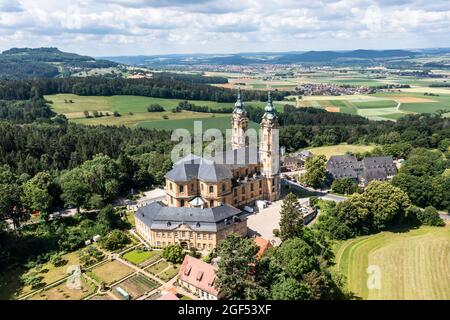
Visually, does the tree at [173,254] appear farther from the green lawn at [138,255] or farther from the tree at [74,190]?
the tree at [74,190]

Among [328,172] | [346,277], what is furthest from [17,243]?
[328,172]

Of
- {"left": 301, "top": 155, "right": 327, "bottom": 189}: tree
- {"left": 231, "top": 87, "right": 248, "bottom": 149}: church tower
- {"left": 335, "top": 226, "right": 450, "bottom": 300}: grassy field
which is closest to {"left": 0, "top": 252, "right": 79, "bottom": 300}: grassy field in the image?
{"left": 231, "top": 87, "right": 248, "bottom": 149}: church tower

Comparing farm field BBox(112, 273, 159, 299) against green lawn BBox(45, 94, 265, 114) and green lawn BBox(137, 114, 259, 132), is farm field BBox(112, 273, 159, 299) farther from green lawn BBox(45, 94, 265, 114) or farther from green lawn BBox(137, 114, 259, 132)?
green lawn BBox(45, 94, 265, 114)

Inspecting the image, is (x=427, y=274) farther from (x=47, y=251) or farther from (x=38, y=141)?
(x=38, y=141)

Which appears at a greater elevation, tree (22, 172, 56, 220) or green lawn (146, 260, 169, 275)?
tree (22, 172, 56, 220)

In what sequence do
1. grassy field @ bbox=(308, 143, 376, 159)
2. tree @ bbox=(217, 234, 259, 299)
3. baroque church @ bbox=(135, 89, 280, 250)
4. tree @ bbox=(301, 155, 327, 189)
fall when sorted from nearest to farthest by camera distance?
tree @ bbox=(217, 234, 259, 299) < baroque church @ bbox=(135, 89, 280, 250) < tree @ bbox=(301, 155, 327, 189) < grassy field @ bbox=(308, 143, 376, 159)

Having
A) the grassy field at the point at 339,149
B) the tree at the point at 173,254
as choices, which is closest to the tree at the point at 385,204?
the tree at the point at 173,254

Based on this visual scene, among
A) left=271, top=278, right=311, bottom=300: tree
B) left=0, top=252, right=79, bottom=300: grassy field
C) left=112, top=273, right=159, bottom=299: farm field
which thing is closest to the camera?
left=271, top=278, right=311, bottom=300: tree
